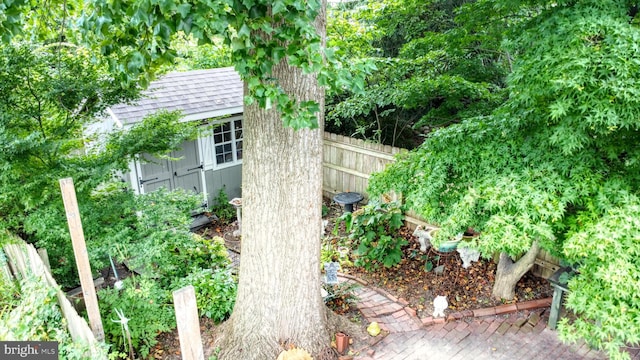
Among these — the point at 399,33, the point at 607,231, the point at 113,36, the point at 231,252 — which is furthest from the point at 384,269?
the point at 399,33

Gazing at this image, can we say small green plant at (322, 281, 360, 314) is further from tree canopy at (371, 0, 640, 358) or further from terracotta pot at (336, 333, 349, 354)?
tree canopy at (371, 0, 640, 358)

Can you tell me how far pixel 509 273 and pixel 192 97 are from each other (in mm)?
5921

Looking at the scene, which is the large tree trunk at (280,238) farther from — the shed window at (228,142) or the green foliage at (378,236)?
the shed window at (228,142)

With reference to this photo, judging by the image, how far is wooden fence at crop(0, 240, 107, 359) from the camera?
3559mm

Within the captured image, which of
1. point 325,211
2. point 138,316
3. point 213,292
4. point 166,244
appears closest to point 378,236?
point 325,211

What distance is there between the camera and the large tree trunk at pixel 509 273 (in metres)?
4.98

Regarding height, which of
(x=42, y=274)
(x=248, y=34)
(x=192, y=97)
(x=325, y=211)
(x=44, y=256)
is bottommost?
(x=325, y=211)

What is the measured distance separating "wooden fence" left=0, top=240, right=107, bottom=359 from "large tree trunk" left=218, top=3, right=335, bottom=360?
44.3 inches

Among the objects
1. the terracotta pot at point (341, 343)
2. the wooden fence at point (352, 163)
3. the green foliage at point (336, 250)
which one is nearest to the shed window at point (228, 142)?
the wooden fence at point (352, 163)

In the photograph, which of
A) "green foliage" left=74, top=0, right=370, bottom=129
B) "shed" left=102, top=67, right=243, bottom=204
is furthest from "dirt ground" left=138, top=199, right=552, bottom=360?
"shed" left=102, top=67, right=243, bottom=204

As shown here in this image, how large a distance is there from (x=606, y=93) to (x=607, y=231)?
0.94m

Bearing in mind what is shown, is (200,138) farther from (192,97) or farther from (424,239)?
(424,239)

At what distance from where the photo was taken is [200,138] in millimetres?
7781

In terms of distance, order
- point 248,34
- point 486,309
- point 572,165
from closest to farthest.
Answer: point 248,34
point 572,165
point 486,309
